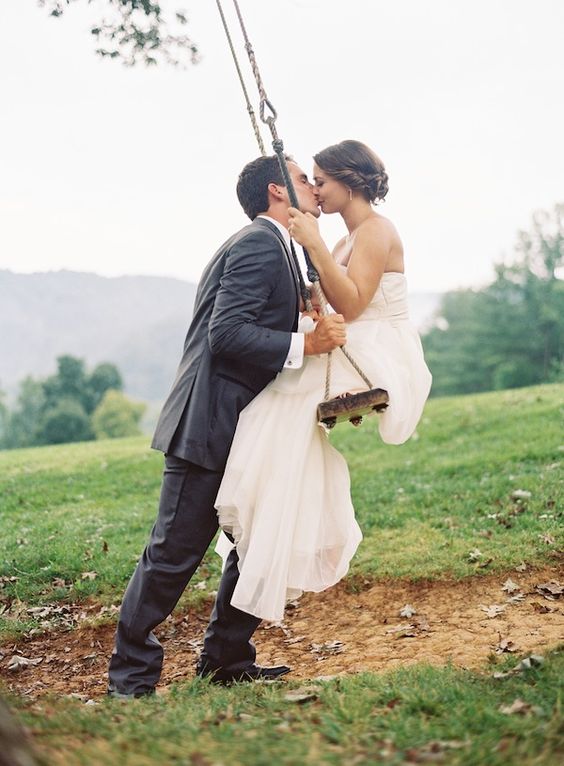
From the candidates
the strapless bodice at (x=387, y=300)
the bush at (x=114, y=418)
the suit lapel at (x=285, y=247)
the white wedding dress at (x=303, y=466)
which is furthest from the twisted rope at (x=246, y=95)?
the bush at (x=114, y=418)

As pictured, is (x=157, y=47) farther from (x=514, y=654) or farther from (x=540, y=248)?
(x=540, y=248)

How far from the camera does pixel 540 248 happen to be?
181ft

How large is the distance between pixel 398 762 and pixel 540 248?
185 ft

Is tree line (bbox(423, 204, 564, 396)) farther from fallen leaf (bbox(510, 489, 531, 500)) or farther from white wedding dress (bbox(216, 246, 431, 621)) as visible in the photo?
white wedding dress (bbox(216, 246, 431, 621))

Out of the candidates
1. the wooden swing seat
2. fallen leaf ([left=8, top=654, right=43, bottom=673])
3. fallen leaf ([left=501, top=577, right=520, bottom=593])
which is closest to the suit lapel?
the wooden swing seat

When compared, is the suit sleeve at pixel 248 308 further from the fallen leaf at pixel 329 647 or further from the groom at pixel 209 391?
the fallen leaf at pixel 329 647

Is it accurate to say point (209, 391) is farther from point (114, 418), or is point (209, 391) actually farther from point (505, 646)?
point (114, 418)

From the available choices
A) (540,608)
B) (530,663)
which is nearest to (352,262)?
(530,663)

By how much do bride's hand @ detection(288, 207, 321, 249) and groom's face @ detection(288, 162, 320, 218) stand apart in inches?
14.7

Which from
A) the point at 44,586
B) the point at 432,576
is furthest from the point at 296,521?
the point at 44,586

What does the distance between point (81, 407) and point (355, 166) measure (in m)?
62.7

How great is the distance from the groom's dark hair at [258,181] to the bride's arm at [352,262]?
1.36 ft

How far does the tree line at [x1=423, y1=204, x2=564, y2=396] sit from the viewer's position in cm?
5362

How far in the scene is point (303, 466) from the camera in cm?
475
